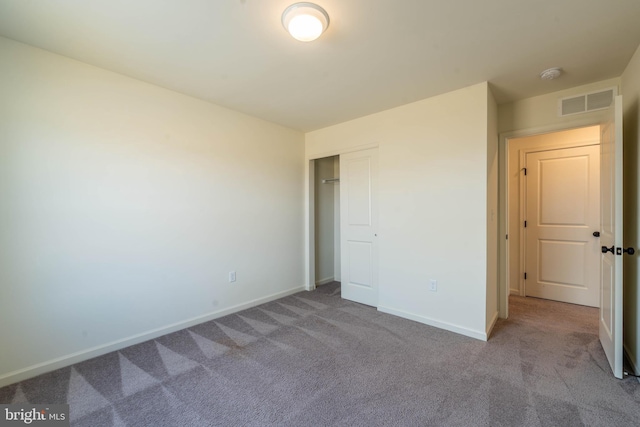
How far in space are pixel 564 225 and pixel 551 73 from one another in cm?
232

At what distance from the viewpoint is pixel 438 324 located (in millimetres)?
2900

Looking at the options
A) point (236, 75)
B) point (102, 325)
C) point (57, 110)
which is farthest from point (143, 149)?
point (102, 325)

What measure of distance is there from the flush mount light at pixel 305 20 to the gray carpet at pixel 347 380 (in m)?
2.42

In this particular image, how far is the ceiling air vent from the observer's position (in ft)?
8.28

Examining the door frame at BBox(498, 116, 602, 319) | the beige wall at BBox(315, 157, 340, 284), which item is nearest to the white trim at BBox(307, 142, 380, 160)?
the beige wall at BBox(315, 157, 340, 284)

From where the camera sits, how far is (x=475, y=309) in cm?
266

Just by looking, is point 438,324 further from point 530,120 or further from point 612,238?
point 530,120

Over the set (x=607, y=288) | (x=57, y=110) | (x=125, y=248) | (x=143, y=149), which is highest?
(x=57, y=110)

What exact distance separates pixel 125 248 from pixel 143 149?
95 cm

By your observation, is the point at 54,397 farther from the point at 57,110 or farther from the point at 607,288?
the point at 607,288

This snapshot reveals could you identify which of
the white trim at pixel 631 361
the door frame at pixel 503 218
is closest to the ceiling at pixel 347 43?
the door frame at pixel 503 218

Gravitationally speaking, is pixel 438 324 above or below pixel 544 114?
below

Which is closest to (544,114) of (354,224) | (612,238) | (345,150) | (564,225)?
(612,238)

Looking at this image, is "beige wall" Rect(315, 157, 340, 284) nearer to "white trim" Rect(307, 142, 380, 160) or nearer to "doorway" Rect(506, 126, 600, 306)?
"white trim" Rect(307, 142, 380, 160)
